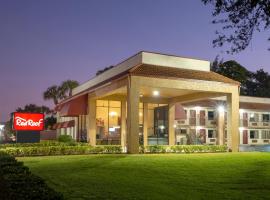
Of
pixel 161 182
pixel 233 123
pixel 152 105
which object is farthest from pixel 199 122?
pixel 161 182

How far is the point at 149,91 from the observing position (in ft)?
101

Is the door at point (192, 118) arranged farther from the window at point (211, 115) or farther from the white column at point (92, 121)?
the white column at point (92, 121)

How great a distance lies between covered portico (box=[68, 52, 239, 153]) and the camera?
24.6 m

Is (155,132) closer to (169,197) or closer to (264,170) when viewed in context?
(264,170)

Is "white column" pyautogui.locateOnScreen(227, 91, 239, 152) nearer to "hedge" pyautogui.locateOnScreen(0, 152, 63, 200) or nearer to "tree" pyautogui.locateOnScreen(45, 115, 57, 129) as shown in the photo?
"hedge" pyautogui.locateOnScreen(0, 152, 63, 200)

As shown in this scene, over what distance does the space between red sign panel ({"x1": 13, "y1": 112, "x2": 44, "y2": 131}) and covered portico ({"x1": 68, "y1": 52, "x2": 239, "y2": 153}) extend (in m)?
5.20

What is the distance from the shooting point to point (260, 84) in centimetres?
8438

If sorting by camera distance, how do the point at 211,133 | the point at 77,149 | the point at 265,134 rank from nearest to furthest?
the point at 77,149 → the point at 211,133 → the point at 265,134

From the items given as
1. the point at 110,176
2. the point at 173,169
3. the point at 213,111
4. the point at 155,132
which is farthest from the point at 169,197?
the point at 213,111

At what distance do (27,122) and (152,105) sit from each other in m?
14.6

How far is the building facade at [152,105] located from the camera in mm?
25438

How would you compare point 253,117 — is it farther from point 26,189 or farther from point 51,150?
point 26,189

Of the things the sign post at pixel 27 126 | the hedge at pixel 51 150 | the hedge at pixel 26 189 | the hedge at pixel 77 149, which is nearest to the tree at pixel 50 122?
the sign post at pixel 27 126

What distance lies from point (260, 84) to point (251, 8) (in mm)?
74205
